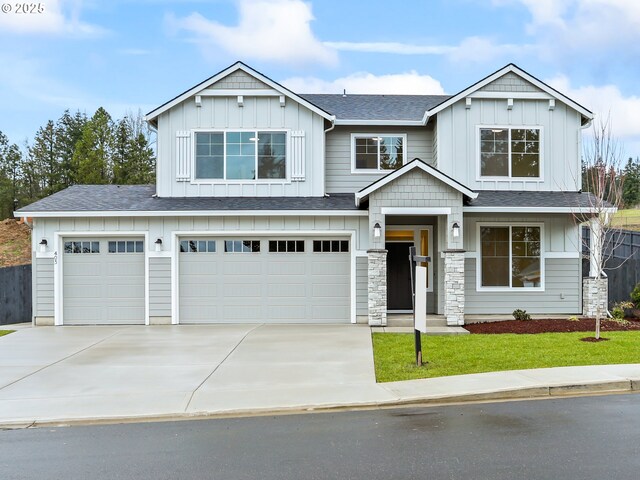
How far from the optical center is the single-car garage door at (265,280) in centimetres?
Result: 1555

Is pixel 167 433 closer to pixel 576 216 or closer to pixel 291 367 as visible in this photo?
pixel 291 367

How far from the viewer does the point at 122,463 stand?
559 cm

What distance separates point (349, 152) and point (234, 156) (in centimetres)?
346

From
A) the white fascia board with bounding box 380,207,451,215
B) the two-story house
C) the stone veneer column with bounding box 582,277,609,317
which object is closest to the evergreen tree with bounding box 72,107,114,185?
the two-story house

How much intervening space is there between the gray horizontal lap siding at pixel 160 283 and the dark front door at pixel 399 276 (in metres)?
6.23

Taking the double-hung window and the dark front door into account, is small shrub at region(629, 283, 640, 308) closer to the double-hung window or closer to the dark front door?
the double-hung window

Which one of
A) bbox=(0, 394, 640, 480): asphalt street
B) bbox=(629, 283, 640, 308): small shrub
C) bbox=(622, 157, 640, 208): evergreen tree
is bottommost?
bbox=(0, 394, 640, 480): asphalt street

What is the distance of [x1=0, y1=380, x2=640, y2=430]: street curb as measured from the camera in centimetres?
707

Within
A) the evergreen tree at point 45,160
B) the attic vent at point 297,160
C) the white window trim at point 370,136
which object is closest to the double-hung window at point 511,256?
the white window trim at point 370,136

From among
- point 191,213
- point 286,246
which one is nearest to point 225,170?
point 191,213

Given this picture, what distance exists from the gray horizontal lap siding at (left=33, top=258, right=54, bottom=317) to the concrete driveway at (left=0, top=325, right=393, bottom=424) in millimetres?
916

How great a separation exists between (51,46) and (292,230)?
16.8 m

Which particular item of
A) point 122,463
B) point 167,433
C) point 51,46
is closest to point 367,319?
point 167,433

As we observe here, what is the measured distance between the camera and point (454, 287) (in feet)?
47.7
